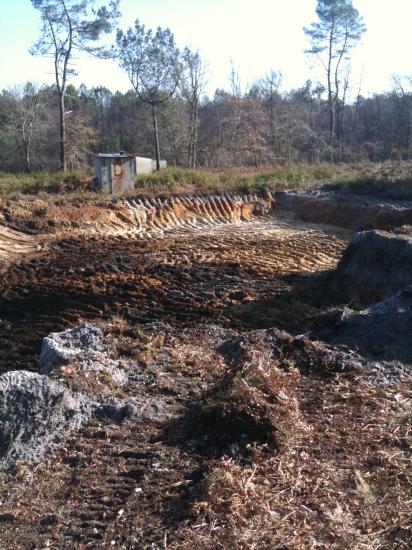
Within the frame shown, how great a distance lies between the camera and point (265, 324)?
30.6 feet

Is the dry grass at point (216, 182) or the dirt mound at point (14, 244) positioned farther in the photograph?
the dry grass at point (216, 182)

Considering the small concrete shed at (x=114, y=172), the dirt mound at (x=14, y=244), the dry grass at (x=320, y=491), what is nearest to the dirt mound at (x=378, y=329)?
the dry grass at (x=320, y=491)

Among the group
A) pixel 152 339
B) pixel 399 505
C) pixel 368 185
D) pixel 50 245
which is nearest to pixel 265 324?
pixel 152 339

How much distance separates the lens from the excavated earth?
3486mm

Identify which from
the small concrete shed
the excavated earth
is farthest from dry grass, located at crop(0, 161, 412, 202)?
the excavated earth

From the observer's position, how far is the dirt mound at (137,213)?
16897mm

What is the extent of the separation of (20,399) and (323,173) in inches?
902

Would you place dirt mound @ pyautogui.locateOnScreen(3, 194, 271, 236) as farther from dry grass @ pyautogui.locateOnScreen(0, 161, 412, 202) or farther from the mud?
the mud

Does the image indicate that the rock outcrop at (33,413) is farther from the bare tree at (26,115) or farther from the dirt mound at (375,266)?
the bare tree at (26,115)

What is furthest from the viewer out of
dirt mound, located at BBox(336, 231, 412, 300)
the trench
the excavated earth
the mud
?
dirt mound, located at BBox(336, 231, 412, 300)

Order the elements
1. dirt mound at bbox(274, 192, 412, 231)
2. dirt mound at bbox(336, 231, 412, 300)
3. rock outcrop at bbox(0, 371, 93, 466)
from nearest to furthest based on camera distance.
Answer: rock outcrop at bbox(0, 371, 93, 466), dirt mound at bbox(336, 231, 412, 300), dirt mound at bbox(274, 192, 412, 231)

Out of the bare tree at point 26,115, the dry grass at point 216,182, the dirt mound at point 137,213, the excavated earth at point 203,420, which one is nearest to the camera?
the excavated earth at point 203,420

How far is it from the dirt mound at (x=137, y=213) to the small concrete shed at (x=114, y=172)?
54.4 inches

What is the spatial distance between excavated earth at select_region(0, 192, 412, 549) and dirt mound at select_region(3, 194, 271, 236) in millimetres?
6239
